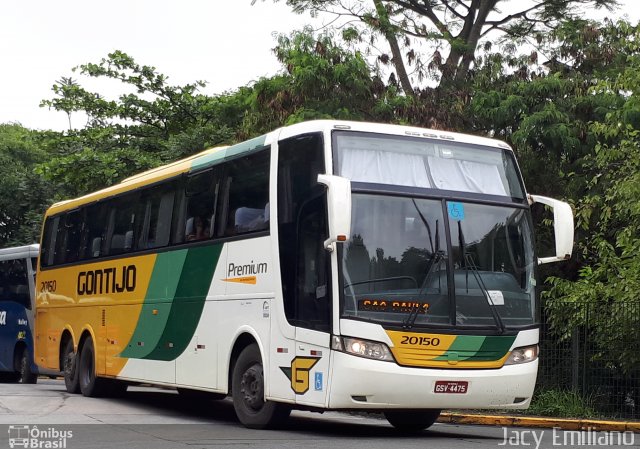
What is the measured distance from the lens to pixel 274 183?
13.0m

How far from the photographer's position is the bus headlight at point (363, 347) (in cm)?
1170

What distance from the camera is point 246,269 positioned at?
1356cm

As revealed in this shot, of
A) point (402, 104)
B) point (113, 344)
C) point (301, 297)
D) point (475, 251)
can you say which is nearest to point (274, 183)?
point (301, 297)

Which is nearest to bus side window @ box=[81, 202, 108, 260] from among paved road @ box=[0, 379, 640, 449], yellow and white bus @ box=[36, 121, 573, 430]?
paved road @ box=[0, 379, 640, 449]

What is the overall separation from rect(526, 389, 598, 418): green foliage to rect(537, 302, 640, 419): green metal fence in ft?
0.34

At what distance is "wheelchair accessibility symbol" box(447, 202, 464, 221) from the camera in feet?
40.8

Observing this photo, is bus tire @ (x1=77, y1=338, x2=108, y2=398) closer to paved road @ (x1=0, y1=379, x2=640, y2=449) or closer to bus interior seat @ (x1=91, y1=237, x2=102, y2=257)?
paved road @ (x1=0, y1=379, x2=640, y2=449)

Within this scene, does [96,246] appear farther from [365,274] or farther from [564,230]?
[564,230]

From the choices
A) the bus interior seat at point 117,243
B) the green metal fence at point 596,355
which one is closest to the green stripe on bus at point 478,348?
the green metal fence at point 596,355

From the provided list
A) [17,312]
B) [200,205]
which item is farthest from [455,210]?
[17,312]

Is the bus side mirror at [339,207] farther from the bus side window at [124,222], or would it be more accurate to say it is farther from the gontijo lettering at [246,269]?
the bus side window at [124,222]

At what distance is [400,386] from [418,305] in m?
0.88

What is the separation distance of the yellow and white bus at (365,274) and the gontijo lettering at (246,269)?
1.0 inches

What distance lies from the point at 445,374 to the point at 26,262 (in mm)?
16760
